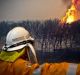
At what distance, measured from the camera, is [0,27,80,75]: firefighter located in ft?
3.77

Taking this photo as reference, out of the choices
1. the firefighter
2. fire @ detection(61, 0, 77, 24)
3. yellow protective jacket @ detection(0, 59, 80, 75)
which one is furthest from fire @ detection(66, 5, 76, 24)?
yellow protective jacket @ detection(0, 59, 80, 75)

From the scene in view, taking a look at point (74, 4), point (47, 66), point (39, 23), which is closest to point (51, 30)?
point (39, 23)

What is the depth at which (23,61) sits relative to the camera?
1.33 meters

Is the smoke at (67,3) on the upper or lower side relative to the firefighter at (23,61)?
upper

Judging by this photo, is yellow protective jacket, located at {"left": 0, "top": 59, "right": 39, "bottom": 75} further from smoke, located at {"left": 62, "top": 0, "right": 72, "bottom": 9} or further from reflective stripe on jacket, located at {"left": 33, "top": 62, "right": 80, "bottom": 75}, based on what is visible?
smoke, located at {"left": 62, "top": 0, "right": 72, "bottom": 9}

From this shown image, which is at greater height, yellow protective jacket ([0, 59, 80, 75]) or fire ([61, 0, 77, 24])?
fire ([61, 0, 77, 24])

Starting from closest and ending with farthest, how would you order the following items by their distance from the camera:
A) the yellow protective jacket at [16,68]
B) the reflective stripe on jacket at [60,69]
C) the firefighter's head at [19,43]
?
the reflective stripe on jacket at [60,69]
the yellow protective jacket at [16,68]
the firefighter's head at [19,43]

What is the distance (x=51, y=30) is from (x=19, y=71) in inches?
14.0

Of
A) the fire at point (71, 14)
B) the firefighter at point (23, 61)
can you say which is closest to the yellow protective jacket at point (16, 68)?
the firefighter at point (23, 61)

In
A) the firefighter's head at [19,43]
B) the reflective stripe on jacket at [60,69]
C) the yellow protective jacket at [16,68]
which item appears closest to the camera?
the reflective stripe on jacket at [60,69]

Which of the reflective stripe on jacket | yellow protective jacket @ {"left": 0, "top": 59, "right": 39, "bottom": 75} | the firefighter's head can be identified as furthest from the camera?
the firefighter's head

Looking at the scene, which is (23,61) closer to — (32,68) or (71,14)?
(32,68)

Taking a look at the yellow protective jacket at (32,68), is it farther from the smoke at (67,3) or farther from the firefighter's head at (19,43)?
the smoke at (67,3)

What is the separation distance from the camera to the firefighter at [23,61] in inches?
45.3
